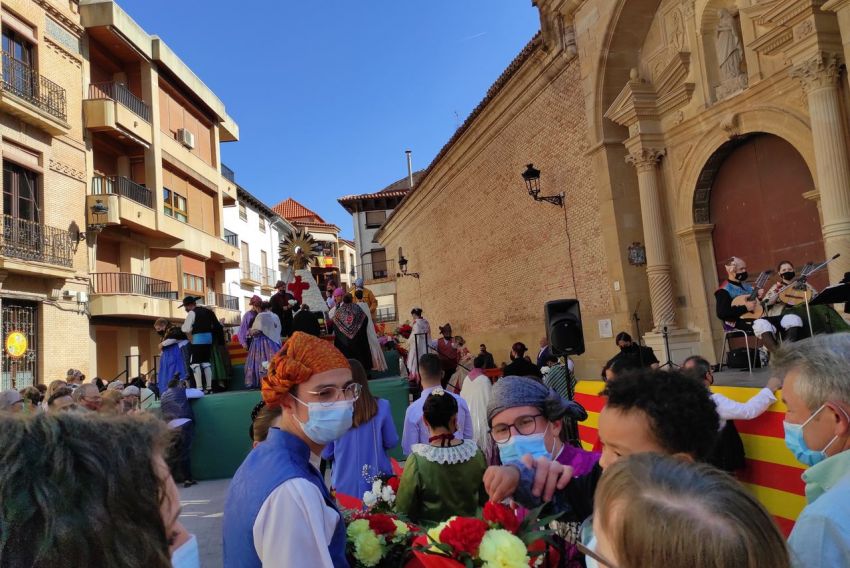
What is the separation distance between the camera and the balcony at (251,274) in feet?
122

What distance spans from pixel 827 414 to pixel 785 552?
134cm

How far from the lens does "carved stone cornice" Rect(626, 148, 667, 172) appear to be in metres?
12.1

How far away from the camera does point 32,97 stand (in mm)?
18062

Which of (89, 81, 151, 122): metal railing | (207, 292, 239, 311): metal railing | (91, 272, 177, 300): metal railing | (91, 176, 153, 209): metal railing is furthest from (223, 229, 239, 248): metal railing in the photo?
(89, 81, 151, 122): metal railing

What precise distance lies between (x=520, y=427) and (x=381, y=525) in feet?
2.66

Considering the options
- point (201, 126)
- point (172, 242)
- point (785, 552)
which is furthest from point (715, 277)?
point (201, 126)

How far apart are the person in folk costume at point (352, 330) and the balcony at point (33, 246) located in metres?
11.3

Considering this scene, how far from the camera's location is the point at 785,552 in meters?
1.08

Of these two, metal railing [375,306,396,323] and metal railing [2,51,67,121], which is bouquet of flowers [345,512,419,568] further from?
metal railing [375,306,396,323]

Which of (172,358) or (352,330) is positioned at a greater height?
(352,330)

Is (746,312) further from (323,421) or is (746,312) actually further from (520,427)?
(323,421)

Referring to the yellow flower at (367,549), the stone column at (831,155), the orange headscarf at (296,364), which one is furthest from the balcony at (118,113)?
the yellow flower at (367,549)

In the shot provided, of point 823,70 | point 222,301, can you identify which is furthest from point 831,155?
point 222,301

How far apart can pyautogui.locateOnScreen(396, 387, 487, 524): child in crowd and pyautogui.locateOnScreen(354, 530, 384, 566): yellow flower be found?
741 mm
